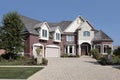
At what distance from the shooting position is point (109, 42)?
56250mm

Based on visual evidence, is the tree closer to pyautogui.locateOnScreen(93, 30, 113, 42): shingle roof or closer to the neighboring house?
the neighboring house

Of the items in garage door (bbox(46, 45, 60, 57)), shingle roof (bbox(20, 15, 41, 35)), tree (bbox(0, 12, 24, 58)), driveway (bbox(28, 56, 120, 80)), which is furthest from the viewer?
garage door (bbox(46, 45, 60, 57))

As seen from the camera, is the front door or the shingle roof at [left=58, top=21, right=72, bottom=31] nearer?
the front door

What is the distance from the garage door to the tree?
12274 mm

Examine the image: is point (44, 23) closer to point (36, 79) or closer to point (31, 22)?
point (31, 22)

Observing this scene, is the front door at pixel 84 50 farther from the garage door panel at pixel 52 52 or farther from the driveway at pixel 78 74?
the driveway at pixel 78 74

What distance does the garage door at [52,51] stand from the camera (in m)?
52.4

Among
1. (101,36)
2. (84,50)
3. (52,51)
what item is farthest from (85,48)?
(52,51)

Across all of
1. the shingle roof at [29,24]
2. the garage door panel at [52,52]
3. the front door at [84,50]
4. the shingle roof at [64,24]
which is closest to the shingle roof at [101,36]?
the front door at [84,50]

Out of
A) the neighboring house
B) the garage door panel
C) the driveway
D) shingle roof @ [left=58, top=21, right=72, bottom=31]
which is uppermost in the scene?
shingle roof @ [left=58, top=21, right=72, bottom=31]

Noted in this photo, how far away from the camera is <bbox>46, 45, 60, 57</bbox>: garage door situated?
5241cm

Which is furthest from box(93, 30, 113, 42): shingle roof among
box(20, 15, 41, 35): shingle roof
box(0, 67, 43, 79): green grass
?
box(0, 67, 43, 79): green grass

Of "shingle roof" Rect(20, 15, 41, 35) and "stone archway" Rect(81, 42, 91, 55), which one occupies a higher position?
"shingle roof" Rect(20, 15, 41, 35)

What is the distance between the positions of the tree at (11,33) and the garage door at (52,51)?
1227cm
